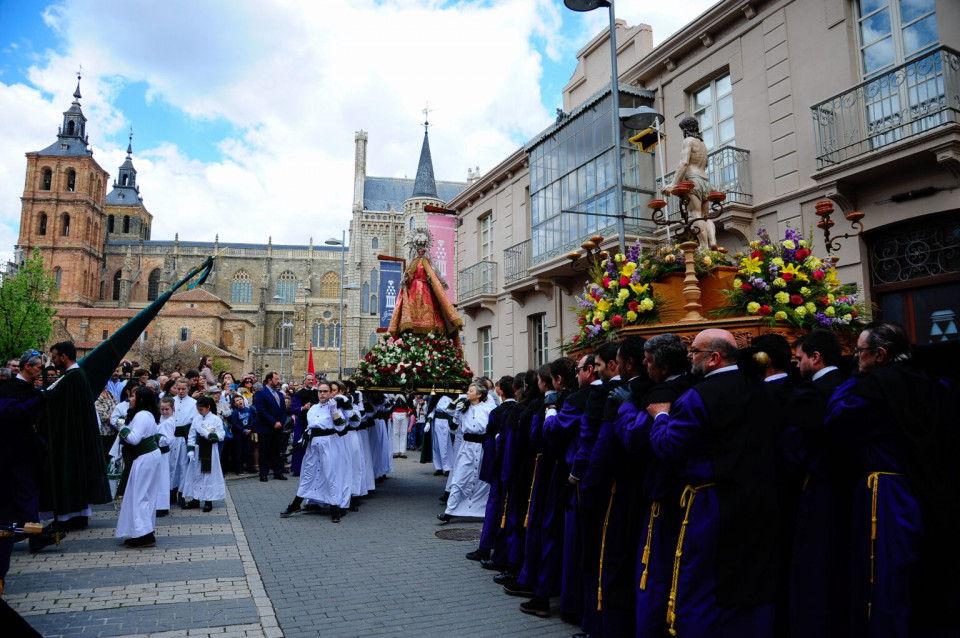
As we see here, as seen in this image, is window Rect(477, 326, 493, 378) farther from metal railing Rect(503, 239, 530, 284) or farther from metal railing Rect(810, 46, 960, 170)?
metal railing Rect(810, 46, 960, 170)

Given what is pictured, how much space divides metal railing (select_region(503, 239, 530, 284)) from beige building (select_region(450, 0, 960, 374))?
0.98m

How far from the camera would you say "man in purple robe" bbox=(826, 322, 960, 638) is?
299 cm

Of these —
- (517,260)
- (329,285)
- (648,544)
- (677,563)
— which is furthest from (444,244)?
(329,285)

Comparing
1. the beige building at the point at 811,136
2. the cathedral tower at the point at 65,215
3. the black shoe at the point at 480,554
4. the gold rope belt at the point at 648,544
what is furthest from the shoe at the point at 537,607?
the cathedral tower at the point at 65,215

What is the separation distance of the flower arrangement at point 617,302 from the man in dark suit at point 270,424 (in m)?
8.59

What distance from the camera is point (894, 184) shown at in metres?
8.91

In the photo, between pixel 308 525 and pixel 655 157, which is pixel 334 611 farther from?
pixel 655 157

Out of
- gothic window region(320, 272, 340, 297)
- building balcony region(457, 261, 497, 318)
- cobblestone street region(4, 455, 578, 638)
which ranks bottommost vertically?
cobblestone street region(4, 455, 578, 638)

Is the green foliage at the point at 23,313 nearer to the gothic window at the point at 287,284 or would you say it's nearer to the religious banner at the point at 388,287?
the religious banner at the point at 388,287

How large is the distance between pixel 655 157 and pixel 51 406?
12247 millimetres

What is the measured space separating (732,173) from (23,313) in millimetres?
36980

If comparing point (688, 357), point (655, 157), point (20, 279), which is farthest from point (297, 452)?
point (20, 279)

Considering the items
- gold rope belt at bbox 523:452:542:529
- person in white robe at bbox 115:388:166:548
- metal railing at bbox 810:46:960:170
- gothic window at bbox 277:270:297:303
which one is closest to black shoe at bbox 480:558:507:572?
gold rope belt at bbox 523:452:542:529

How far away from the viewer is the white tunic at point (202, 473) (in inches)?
391
